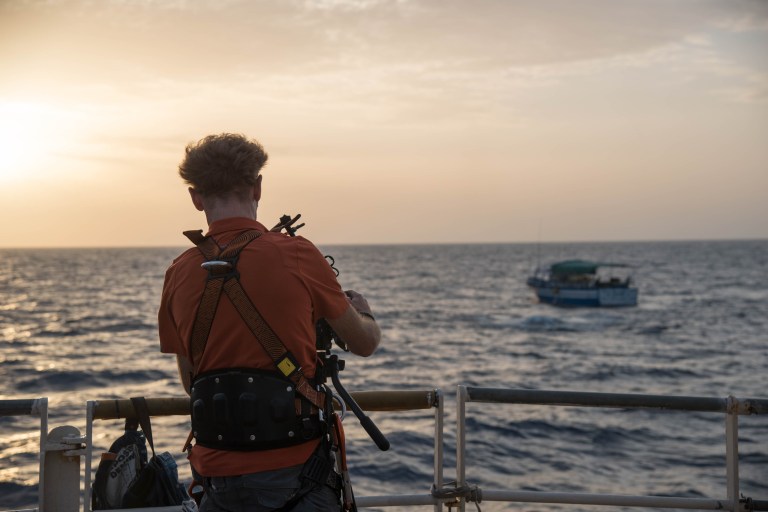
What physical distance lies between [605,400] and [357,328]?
1.67 metres

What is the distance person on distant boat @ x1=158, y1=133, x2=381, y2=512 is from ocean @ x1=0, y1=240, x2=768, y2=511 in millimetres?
10239

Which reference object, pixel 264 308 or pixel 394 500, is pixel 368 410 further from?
pixel 264 308

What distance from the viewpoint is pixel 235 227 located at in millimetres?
2832

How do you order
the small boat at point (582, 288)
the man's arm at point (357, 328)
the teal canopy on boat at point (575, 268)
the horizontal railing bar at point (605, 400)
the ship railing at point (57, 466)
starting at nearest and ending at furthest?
the man's arm at point (357, 328) → the ship railing at point (57, 466) → the horizontal railing bar at point (605, 400) → the small boat at point (582, 288) → the teal canopy on boat at point (575, 268)

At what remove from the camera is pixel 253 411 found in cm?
268

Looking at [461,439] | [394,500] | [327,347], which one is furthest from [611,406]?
[327,347]

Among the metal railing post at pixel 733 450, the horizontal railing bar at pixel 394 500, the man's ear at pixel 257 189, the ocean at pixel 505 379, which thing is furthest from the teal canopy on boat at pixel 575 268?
the man's ear at pixel 257 189

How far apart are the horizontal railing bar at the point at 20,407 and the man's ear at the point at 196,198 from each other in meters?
1.41

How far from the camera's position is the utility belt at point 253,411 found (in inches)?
106

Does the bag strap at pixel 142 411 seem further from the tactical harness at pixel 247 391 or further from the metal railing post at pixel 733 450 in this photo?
the metal railing post at pixel 733 450

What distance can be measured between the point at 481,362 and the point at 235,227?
1203 inches

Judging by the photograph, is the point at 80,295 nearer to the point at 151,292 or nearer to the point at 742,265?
the point at 151,292

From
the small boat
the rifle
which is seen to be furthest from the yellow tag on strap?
the small boat

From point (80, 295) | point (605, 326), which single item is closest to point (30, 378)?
point (605, 326)
